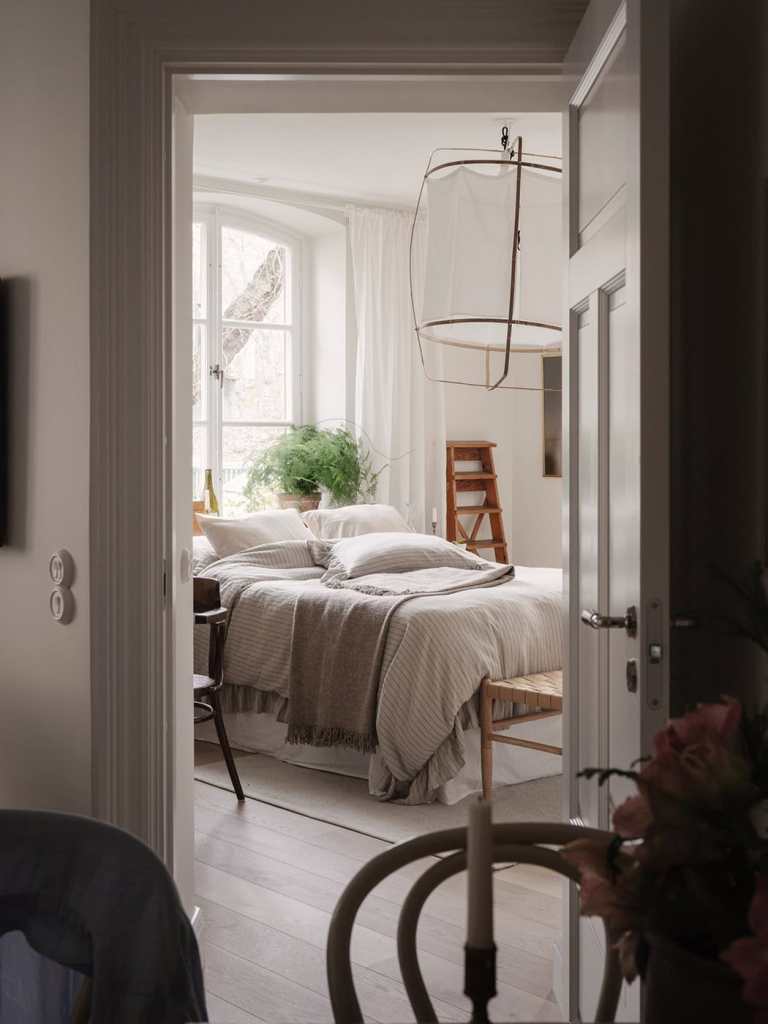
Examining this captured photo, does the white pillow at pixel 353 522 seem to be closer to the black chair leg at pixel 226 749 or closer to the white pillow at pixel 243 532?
the white pillow at pixel 243 532

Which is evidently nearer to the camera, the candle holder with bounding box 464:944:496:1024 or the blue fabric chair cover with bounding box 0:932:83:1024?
the candle holder with bounding box 464:944:496:1024

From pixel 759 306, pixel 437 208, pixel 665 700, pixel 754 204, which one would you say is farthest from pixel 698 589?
pixel 437 208

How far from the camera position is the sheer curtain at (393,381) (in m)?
7.30

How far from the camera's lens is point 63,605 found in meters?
2.54

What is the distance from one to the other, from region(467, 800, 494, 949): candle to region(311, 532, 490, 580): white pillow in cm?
440

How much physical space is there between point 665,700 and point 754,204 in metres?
0.86

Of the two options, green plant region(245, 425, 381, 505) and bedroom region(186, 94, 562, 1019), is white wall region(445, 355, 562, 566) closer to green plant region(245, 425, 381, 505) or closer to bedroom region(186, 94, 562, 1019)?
bedroom region(186, 94, 562, 1019)

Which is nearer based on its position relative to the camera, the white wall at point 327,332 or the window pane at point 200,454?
the window pane at point 200,454

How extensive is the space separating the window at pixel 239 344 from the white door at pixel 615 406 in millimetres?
4832

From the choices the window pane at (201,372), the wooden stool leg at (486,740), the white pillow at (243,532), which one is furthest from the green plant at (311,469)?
the wooden stool leg at (486,740)

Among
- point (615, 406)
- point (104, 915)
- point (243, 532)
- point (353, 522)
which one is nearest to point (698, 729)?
point (104, 915)

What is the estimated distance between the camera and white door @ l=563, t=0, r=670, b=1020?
1712 millimetres

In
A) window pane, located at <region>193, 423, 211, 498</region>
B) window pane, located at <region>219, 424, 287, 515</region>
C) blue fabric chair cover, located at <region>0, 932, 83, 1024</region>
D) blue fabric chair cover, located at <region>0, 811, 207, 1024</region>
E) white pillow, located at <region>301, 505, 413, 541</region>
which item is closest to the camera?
blue fabric chair cover, located at <region>0, 811, 207, 1024</region>

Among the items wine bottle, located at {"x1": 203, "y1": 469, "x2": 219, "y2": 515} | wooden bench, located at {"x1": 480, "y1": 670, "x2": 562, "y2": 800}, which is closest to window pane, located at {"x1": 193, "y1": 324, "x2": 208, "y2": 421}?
wine bottle, located at {"x1": 203, "y1": 469, "x2": 219, "y2": 515}
